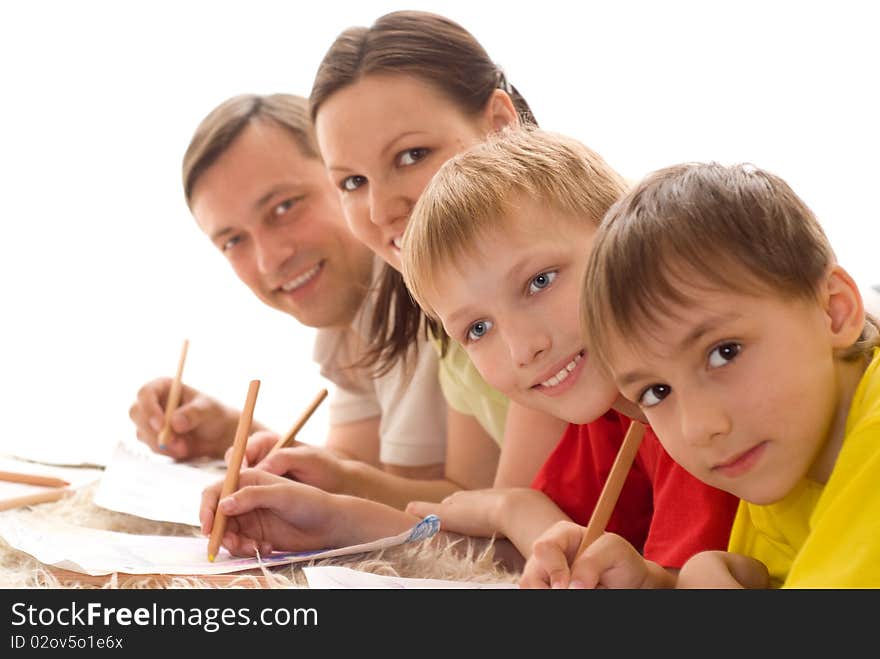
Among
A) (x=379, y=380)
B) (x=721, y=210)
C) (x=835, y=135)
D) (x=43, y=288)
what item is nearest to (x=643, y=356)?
(x=721, y=210)

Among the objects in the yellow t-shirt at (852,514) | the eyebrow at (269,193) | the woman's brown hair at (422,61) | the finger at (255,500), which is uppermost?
the eyebrow at (269,193)

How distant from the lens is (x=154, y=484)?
1131mm

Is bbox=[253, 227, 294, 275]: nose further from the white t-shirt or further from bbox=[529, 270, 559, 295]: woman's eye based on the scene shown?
bbox=[529, 270, 559, 295]: woman's eye

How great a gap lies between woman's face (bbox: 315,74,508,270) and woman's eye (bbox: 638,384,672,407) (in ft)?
1.34

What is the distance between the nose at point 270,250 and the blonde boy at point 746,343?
2.25 ft

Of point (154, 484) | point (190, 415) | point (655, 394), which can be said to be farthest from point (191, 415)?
point (655, 394)

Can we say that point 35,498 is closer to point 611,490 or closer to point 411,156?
point 411,156

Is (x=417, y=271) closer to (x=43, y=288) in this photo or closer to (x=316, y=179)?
(x=316, y=179)

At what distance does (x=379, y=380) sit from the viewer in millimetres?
1294

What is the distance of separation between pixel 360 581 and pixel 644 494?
0.95ft

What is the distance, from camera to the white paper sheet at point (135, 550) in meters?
0.76

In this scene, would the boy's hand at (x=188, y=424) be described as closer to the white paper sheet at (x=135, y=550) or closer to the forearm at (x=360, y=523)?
the white paper sheet at (x=135, y=550)

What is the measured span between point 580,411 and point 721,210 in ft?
0.67

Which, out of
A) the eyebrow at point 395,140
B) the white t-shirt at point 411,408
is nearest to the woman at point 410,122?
the eyebrow at point 395,140
